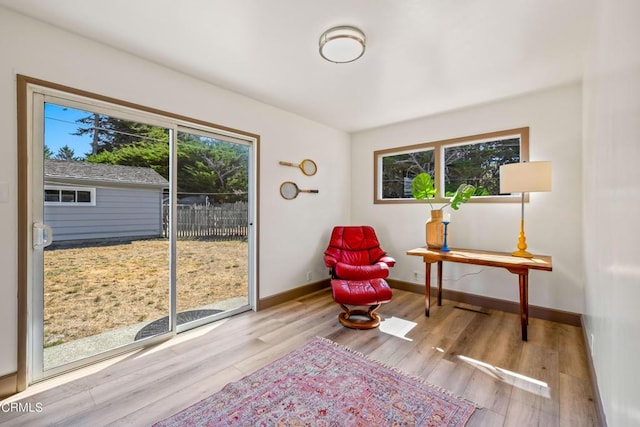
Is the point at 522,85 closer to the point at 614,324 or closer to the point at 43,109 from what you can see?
the point at 614,324

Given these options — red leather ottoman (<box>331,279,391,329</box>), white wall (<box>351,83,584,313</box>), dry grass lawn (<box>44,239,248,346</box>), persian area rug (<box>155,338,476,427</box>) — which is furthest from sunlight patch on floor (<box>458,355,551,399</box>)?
dry grass lawn (<box>44,239,248,346</box>)

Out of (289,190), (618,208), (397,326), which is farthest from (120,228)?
(618,208)

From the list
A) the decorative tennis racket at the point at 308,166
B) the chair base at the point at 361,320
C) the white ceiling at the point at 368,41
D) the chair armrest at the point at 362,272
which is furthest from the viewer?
the decorative tennis racket at the point at 308,166

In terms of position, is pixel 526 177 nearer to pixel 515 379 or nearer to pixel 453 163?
pixel 453 163

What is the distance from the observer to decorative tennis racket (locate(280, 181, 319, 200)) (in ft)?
11.6

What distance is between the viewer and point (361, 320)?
2.93 metres

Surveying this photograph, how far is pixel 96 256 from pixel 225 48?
6.53 feet

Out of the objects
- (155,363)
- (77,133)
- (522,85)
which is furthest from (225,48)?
(522,85)

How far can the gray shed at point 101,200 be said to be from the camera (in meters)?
2.02

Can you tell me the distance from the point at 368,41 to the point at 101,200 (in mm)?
2481

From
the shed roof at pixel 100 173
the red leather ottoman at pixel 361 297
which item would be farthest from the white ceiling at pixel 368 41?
the red leather ottoman at pixel 361 297

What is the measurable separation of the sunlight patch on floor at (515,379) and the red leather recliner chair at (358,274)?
925 mm

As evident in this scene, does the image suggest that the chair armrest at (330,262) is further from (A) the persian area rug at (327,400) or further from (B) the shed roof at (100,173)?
(B) the shed roof at (100,173)

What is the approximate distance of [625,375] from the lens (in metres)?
1.01
